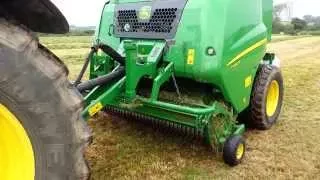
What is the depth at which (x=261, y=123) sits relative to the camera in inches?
194

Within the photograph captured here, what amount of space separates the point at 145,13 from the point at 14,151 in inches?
94.0

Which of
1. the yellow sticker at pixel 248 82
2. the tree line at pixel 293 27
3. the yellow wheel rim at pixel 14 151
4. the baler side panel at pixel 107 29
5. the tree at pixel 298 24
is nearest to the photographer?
the yellow wheel rim at pixel 14 151

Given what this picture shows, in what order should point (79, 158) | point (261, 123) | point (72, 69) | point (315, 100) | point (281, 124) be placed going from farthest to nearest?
point (72, 69) → point (315, 100) → point (281, 124) → point (261, 123) → point (79, 158)

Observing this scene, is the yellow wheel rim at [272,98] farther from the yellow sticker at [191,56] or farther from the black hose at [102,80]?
the black hose at [102,80]

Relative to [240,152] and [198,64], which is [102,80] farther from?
[240,152]

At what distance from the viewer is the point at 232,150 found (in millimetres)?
3945

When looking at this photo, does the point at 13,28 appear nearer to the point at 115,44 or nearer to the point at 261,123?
the point at 115,44

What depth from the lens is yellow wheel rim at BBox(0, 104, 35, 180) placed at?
7.18ft

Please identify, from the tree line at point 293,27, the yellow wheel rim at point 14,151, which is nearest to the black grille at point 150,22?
the yellow wheel rim at point 14,151

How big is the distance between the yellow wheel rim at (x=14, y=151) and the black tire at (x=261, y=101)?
3010 mm

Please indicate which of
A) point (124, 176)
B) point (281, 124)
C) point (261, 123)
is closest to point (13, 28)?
point (124, 176)

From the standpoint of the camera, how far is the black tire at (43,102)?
204 centimetres

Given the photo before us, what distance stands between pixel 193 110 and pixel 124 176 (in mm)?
780

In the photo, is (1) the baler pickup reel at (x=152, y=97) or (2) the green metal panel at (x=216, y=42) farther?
(2) the green metal panel at (x=216, y=42)
